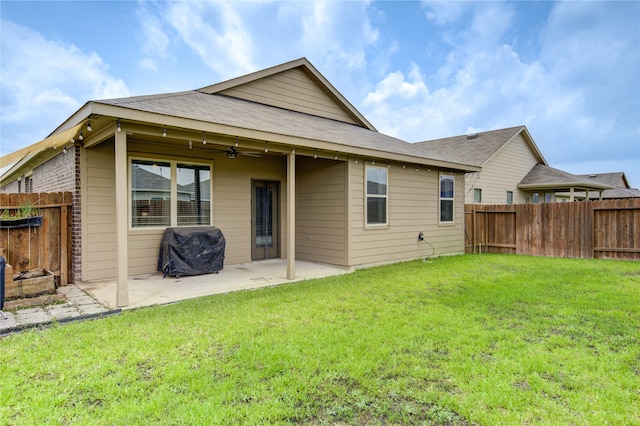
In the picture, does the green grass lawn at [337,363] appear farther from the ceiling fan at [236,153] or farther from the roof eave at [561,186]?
Result: the roof eave at [561,186]

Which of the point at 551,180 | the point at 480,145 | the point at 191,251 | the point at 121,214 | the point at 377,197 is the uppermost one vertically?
the point at 480,145

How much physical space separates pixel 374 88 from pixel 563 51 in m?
9.28

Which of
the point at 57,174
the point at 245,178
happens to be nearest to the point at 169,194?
the point at 245,178

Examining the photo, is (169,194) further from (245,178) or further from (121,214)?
(121,214)

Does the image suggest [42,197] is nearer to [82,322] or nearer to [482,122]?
[82,322]

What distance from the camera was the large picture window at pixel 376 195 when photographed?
7820 mm

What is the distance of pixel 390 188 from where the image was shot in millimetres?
8258

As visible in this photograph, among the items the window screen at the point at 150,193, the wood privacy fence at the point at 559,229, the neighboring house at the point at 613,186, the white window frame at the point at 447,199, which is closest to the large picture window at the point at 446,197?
the white window frame at the point at 447,199

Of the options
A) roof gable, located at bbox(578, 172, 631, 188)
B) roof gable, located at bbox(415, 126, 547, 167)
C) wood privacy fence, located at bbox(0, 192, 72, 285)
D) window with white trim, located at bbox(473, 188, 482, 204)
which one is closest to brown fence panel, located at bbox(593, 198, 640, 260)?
window with white trim, located at bbox(473, 188, 482, 204)

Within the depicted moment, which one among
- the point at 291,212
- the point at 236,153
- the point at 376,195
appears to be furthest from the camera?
the point at 376,195

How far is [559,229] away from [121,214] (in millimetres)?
10773

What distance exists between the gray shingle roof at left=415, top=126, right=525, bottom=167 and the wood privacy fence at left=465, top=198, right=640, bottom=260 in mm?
4088

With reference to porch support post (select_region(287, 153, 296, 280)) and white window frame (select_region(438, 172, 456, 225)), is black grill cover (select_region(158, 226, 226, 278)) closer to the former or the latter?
porch support post (select_region(287, 153, 296, 280))

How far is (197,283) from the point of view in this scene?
587 centimetres
